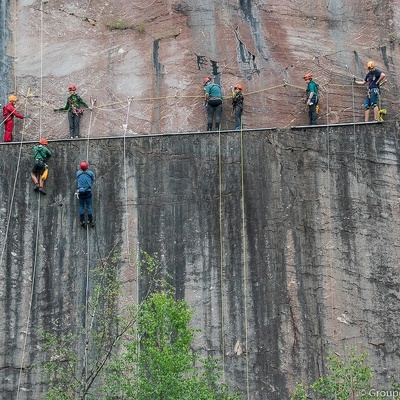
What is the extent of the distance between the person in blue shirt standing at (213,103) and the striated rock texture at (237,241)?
1.02 m

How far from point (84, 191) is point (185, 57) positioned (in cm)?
502

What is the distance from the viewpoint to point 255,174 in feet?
73.9

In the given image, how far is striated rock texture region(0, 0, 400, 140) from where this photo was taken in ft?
81.7

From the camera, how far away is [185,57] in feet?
84.0

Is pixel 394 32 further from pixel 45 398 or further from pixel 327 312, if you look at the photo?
pixel 45 398

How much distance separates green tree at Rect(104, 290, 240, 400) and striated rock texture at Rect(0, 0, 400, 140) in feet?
23.3

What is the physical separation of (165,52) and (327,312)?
7473mm

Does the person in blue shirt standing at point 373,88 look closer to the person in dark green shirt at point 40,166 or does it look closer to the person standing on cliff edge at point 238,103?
the person standing on cliff edge at point 238,103

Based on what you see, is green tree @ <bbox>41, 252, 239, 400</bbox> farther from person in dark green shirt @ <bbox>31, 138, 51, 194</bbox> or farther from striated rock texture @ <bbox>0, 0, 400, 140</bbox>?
striated rock texture @ <bbox>0, 0, 400, 140</bbox>

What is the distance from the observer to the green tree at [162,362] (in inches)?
695

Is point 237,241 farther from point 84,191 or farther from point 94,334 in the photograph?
point 94,334

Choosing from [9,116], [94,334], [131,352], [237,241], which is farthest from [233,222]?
[9,116]

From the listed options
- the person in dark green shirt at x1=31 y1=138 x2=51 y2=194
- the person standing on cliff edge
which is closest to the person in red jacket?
the person in dark green shirt at x1=31 y1=138 x2=51 y2=194

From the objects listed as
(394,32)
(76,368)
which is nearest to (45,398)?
(76,368)
